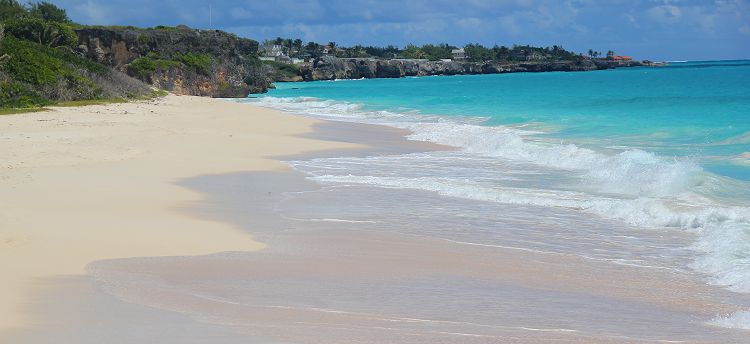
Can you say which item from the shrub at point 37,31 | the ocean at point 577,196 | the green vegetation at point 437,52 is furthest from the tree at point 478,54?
the ocean at point 577,196

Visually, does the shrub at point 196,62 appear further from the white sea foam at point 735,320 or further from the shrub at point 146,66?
the white sea foam at point 735,320

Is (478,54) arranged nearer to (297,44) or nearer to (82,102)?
(297,44)

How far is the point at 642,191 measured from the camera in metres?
13.2

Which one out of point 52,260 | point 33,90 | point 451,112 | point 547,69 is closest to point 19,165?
point 52,260

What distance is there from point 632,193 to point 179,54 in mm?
52475

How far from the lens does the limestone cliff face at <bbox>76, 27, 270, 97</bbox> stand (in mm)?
57188

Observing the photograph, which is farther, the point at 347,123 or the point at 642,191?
the point at 347,123

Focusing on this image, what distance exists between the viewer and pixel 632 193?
1313 cm

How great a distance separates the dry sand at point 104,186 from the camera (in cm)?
794

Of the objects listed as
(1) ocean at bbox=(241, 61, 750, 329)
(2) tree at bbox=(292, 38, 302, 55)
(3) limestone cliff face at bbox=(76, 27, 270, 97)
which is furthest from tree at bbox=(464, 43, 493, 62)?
(1) ocean at bbox=(241, 61, 750, 329)

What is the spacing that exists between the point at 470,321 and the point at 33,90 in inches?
1096

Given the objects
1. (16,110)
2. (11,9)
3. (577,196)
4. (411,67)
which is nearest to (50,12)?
(11,9)

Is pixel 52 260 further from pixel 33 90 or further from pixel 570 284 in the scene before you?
pixel 33 90

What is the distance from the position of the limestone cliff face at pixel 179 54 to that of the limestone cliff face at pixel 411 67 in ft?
189
